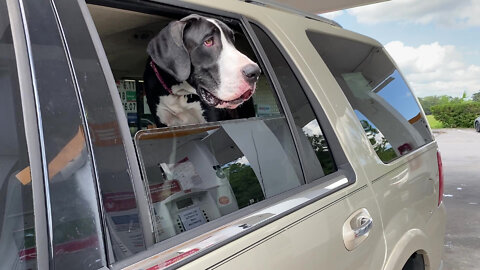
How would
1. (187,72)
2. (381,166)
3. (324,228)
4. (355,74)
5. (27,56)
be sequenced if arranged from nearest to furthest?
(27,56), (324,228), (381,166), (187,72), (355,74)

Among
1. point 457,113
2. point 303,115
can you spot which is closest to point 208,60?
point 303,115

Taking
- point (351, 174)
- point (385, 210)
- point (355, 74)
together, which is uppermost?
point (355, 74)

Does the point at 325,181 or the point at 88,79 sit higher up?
the point at 88,79


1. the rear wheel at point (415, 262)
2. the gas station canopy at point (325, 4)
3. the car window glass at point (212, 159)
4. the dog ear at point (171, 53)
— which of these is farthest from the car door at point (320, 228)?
the gas station canopy at point (325, 4)

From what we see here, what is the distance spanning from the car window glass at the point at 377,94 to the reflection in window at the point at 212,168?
614 millimetres

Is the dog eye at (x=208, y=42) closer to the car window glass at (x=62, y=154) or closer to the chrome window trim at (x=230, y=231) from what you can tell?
the chrome window trim at (x=230, y=231)

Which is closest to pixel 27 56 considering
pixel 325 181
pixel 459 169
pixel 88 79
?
pixel 88 79

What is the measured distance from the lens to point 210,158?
5.13 feet

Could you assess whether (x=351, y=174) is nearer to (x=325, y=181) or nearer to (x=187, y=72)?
(x=325, y=181)

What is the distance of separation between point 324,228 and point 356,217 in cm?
26

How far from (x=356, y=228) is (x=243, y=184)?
1.61 feet

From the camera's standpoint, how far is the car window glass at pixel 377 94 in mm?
2217

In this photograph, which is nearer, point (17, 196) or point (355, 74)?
point (17, 196)

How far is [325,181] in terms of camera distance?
5.79 feet
